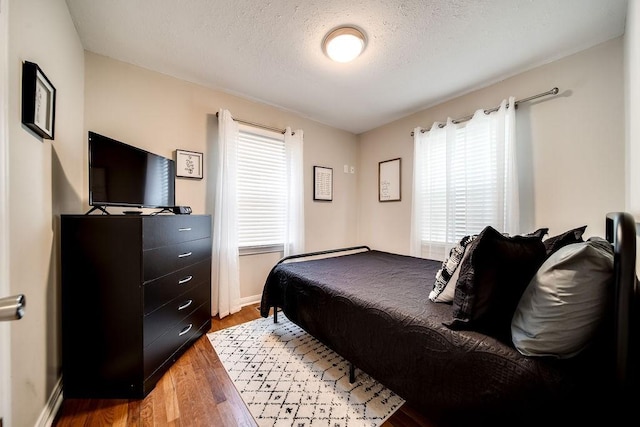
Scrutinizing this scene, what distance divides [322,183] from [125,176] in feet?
7.90

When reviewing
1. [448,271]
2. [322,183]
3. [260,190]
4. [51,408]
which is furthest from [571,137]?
[51,408]

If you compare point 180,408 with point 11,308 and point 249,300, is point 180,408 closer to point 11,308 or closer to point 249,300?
point 11,308

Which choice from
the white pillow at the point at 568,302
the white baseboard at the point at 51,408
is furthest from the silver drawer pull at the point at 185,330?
the white pillow at the point at 568,302

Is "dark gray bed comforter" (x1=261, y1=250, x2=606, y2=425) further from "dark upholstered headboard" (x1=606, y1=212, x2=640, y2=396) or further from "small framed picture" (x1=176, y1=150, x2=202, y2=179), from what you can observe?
"small framed picture" (x1=176, y1=150, x2=202, y2=179)

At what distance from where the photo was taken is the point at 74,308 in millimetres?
1458

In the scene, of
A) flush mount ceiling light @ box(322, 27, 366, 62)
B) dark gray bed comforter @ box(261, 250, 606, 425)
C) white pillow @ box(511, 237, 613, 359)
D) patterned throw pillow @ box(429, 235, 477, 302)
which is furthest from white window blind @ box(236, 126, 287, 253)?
white pillow @ box(511, 237, 613, 359)

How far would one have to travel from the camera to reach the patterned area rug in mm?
1350

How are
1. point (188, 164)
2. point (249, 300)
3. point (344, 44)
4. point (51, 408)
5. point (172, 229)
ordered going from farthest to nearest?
1. point (249, 300)
2. point (188, 164)
3. point (344, 44)
4. point (172, 229)
5. point (51, 408)

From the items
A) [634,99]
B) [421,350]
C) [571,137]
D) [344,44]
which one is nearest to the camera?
[421,350]

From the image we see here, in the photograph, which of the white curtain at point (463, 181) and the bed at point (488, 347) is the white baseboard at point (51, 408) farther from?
the white curtain at point (463, 181)

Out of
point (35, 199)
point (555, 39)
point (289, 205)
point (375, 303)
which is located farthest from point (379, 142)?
point (35, 199)

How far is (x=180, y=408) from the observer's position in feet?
4.58

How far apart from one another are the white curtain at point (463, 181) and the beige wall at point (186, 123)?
135 cm

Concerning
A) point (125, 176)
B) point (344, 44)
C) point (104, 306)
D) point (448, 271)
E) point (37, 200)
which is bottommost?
point (104, 306)
